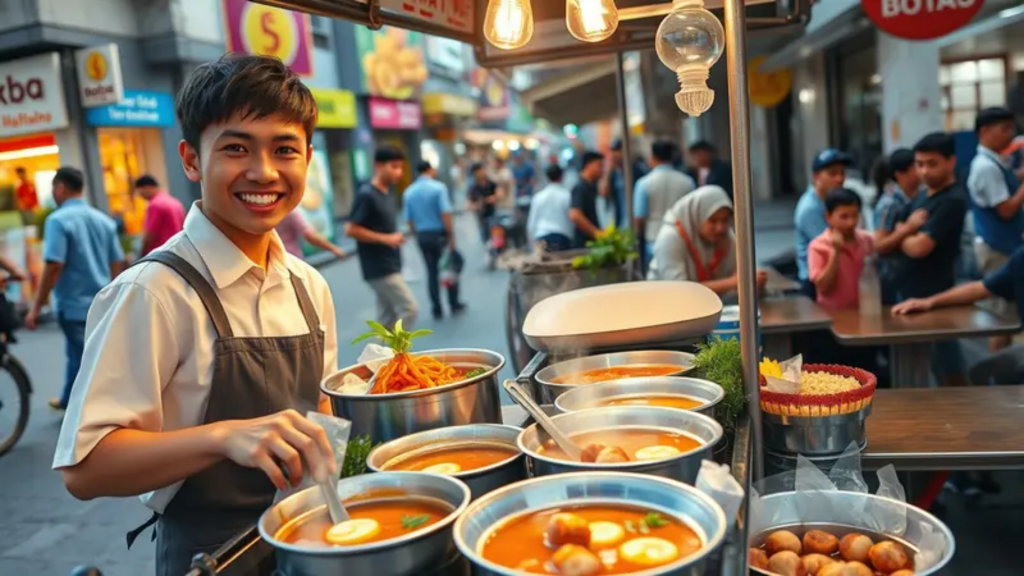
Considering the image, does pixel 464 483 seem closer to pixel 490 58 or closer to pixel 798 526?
pixel 798 526

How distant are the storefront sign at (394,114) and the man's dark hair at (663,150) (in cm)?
1497

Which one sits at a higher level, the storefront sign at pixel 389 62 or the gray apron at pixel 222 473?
the storefront sign at pixel 389 62

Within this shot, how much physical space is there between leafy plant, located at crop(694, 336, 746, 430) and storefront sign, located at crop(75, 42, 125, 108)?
460 inches

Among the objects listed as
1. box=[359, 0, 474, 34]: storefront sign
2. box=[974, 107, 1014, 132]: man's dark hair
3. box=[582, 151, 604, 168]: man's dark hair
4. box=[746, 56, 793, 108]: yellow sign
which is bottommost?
box=[974, 107, 1014, 132]: man's dark hair

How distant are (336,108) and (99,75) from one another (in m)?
7.44

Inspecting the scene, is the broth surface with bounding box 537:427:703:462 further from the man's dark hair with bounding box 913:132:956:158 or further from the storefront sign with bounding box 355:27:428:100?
the storefront sign with bounding box 355:27:428:100

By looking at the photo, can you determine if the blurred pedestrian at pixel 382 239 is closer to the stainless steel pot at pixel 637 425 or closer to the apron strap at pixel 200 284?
the apron strap at pixel 200 284

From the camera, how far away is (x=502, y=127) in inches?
1547

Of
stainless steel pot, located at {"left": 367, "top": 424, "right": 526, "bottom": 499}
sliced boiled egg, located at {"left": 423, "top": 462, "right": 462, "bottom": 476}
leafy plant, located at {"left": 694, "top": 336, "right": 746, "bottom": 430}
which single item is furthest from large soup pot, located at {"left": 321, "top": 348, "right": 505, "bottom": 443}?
leafy plant, located at {"left": 694, "top": 336, "right": 746, "bottom": 430}

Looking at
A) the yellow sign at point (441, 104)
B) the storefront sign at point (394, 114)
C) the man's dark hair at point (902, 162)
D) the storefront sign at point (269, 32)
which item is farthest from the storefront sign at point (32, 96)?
the yellow sign at point (441, 104)

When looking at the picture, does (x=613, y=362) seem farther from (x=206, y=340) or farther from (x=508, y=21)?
(x=206, y=340)

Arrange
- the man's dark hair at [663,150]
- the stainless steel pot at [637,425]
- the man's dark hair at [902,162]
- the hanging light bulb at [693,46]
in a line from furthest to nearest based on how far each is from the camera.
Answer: the man's dark hair at [663,150] → the man's dark hair at [902,162] → the hanging light bulb at [693,46] → the stainless steel pot at [637,425]

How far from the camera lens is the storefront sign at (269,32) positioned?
14.5 meters

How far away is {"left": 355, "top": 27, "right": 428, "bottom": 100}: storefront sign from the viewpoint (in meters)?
20.6
